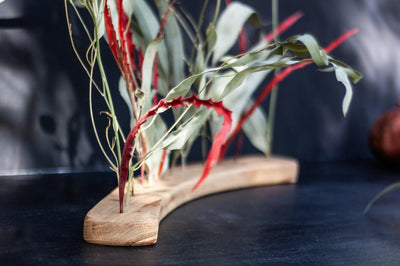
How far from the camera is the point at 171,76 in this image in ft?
2.18

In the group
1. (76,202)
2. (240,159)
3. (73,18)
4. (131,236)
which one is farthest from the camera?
(240,159)

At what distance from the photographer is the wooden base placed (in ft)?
1.52

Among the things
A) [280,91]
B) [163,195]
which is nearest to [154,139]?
[163,195]

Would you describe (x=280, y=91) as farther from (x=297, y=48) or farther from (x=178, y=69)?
(x=297, y=48)

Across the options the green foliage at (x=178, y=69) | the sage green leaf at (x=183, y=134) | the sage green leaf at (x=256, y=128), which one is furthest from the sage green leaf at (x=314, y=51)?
the sage green leaf at (x=256, y=128)

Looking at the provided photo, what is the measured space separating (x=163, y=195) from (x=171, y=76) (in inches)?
7.2

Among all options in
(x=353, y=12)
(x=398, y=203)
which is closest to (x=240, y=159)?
(x=398, y=203)

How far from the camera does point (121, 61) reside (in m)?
0.52

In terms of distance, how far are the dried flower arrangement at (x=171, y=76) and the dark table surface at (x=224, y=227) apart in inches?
2.5

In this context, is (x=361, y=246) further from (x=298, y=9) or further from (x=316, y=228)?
(x=298, y=9)

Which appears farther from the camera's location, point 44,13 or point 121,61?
point 44,13

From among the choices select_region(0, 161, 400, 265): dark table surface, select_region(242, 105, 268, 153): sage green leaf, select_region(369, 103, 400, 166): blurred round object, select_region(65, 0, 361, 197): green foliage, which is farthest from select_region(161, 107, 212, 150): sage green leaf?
select_region(369, 103, 400, 166): blurred round object

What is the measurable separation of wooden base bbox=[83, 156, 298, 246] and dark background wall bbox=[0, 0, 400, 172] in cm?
17

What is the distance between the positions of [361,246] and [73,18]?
0.55m
